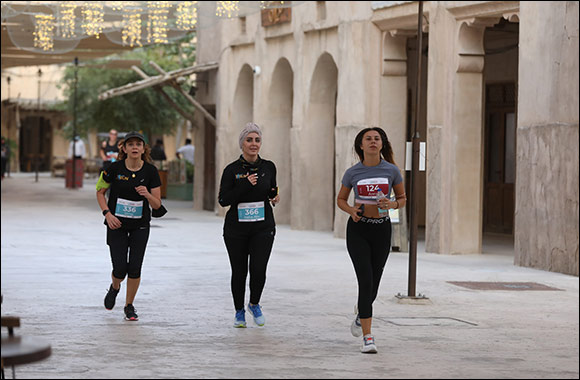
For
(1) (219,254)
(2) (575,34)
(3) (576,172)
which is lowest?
(1) (219,254)

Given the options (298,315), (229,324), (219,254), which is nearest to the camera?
(229,324)

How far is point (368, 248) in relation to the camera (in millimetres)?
9891

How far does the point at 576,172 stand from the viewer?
1697 centimetres

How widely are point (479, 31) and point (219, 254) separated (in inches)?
217

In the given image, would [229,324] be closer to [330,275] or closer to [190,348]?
[190,348]

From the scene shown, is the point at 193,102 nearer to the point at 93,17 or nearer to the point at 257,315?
the point at 93,17

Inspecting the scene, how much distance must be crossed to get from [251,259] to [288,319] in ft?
3.08

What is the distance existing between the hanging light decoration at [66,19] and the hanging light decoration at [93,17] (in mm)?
269

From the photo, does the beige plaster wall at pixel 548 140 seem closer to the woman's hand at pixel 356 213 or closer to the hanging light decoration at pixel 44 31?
the woman's hand at pixel 356 213

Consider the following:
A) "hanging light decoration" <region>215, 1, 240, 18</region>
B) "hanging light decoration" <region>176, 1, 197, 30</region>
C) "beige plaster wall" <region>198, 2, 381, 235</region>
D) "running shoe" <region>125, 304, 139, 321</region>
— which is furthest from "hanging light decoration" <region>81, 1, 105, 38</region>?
"running shoe" <region>125, 304, 139, 321</region>

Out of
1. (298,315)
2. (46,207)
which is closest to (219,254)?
(298,315)

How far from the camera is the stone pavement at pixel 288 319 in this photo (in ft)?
29.3

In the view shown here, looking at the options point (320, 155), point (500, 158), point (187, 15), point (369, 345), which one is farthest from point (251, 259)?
point (500, 158)

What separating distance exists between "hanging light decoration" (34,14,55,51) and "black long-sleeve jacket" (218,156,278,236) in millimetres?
13314
